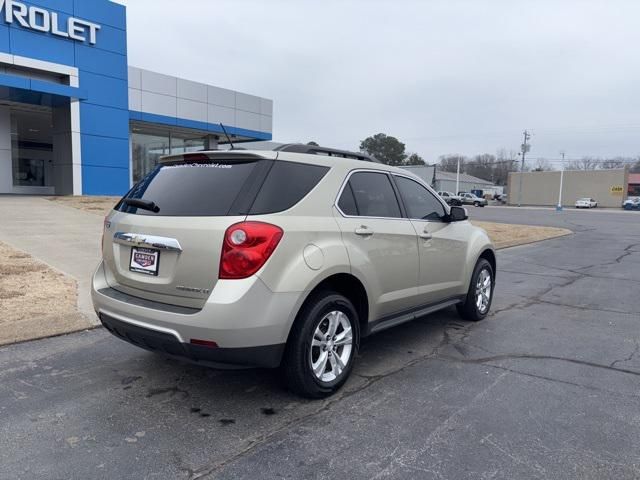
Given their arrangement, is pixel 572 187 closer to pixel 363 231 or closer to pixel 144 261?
pixel 363 231

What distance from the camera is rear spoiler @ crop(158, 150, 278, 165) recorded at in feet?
11.6

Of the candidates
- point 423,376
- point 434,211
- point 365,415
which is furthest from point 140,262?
point 434,211

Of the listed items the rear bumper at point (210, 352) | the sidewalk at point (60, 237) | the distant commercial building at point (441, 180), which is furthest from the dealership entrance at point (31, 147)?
the distant commercial building at point (441, 180)

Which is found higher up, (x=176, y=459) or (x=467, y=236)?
(x=467, y=236)

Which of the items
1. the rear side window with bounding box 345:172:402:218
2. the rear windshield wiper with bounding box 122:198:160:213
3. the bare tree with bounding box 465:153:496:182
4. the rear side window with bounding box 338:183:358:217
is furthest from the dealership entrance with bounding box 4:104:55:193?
the bare tree with bounding box 465:153:496:182

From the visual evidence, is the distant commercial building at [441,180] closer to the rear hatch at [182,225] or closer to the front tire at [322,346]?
the front tire at [322,346]

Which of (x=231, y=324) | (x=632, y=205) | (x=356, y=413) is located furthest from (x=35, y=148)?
(x=632, y=205)

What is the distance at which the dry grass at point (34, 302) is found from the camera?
5.00 m

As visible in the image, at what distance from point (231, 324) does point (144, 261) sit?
89 centimetres

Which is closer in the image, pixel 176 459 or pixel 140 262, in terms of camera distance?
pixel 176 459

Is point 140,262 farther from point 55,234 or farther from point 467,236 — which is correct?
point 55,234

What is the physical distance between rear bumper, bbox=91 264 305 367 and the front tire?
15cm

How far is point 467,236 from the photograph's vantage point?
5617 mm

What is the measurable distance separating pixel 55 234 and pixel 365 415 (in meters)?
10.4
